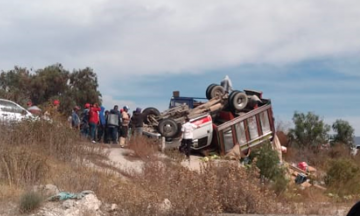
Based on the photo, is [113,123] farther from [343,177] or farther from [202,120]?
[343,177]

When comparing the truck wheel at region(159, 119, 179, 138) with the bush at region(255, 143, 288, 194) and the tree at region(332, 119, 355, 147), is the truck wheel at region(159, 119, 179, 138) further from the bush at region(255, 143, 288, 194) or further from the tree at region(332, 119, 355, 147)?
the tree at region(332, 119, 355, 147)

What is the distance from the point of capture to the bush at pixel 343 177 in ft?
72.2

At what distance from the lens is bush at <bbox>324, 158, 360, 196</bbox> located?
22.0 m

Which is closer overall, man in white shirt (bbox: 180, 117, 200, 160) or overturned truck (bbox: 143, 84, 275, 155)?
man in white shirt (bbox: 180, 117, 200, 160)

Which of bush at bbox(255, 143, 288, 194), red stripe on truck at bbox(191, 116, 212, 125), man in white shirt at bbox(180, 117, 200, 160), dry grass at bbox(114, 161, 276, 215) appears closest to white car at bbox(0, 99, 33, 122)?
dry grass at bbox(114, 161, 276, 215)

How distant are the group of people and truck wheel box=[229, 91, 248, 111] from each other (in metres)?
3.98

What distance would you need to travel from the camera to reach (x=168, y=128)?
2612 cm

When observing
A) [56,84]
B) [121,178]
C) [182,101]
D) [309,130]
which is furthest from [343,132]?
[56,84]

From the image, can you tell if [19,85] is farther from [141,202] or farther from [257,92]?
[141,202]

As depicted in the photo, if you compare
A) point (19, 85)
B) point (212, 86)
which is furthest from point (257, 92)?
point (19, 85)

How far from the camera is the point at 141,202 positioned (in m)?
12.5

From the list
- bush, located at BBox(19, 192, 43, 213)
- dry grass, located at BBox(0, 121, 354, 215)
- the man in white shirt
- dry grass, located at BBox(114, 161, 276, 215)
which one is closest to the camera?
bush, located at BBox(19, 192, 43, 213)

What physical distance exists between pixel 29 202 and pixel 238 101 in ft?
51.4

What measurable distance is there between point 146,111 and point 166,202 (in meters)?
15.4
